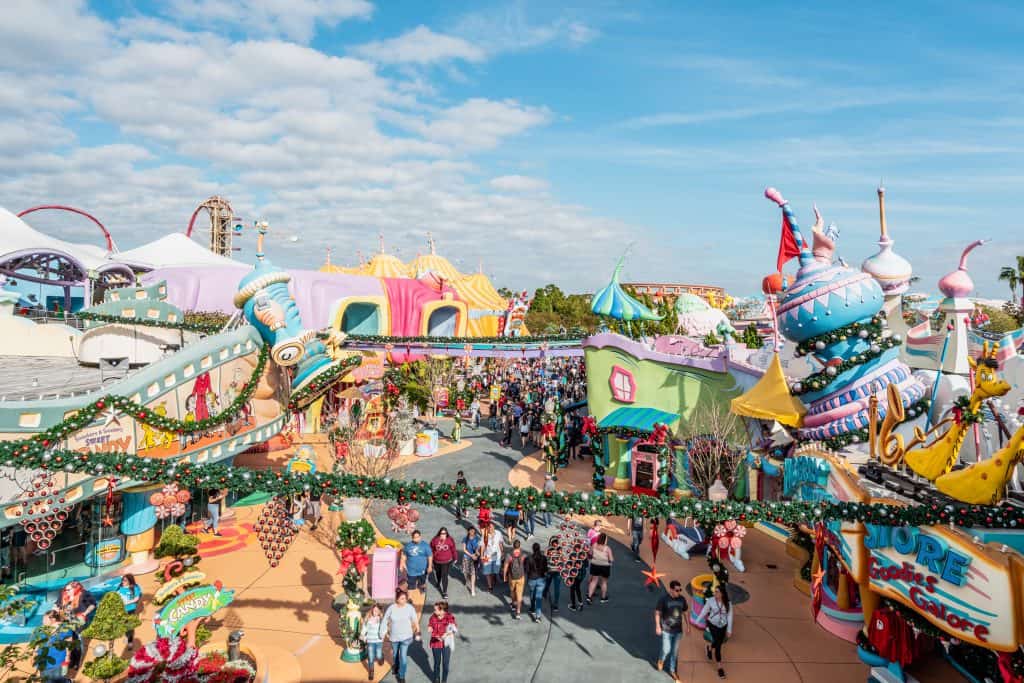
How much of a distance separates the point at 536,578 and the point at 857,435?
Result: 6.37m

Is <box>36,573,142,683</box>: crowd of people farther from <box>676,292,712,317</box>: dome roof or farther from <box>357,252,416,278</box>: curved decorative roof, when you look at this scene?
<box>357,252,416,278</box>: curved decorative roof

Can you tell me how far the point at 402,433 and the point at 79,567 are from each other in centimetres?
926

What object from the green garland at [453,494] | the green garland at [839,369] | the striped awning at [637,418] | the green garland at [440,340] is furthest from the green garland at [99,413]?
the green garland at [440,340]

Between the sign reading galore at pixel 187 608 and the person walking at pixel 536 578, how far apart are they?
4388 mm

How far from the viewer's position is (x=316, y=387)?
1791 centimetres

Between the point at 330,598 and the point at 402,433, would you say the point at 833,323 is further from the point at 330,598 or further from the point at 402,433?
the point at 402,433

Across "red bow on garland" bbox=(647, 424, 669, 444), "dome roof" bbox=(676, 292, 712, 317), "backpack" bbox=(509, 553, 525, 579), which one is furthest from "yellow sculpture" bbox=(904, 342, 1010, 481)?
"dome roof" bbox=(676, 292, 712, 317)

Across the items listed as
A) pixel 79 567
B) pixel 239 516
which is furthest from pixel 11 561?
pixel 239 516

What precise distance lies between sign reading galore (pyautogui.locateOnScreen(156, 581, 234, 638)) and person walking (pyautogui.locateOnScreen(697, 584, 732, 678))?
21.6ft

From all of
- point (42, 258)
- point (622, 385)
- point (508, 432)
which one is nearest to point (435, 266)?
point (42, 258)

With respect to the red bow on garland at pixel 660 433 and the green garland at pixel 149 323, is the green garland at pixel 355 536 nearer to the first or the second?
the red bow on garland at pixel 660 433

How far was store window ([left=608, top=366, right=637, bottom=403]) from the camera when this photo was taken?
17125 mm

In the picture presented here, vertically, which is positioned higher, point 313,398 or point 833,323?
point 833,323

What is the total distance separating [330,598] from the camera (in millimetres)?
11016
